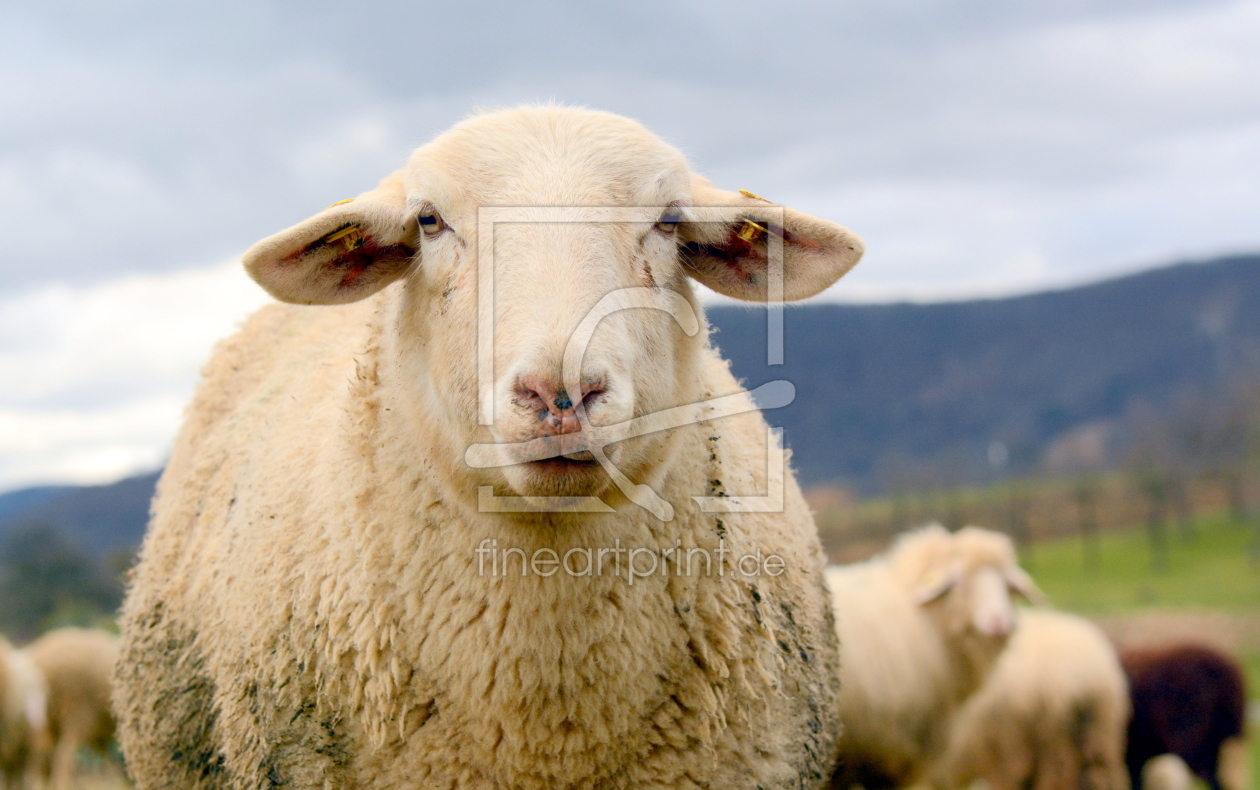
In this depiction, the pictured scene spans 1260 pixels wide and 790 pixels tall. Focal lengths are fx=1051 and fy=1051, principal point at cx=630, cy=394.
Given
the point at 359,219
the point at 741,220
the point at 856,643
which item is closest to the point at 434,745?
the point at 359,219

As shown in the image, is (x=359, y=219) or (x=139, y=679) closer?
(x=359, y=219)

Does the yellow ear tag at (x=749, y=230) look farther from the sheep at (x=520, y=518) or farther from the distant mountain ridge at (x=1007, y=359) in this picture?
the distant mountain ridge at (x=1007, y=359)

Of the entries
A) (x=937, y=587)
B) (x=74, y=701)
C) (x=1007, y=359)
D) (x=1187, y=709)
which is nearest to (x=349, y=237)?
(x=937, y=587)

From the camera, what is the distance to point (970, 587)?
25.3 feet

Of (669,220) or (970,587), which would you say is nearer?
(669,220)

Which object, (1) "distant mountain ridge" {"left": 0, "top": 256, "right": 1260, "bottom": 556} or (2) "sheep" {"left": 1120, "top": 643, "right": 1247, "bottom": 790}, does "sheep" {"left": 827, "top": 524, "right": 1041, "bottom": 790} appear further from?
(1) "distant mountain ridge" {"left": 0, "top": 256, "right": 1260, "bottom": 556}

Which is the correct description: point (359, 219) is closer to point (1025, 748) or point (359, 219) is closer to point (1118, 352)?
point (1025, 748)

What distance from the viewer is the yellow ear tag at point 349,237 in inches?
124

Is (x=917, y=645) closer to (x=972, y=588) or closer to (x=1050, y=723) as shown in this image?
(x=972, y=588)

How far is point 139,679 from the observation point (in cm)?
429

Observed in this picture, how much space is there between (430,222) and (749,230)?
97 cm

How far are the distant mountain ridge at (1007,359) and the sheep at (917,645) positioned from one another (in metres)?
Answer: 135

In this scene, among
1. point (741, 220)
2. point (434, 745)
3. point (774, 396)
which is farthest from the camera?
point (774, 396)

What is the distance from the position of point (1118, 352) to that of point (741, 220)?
613ft
